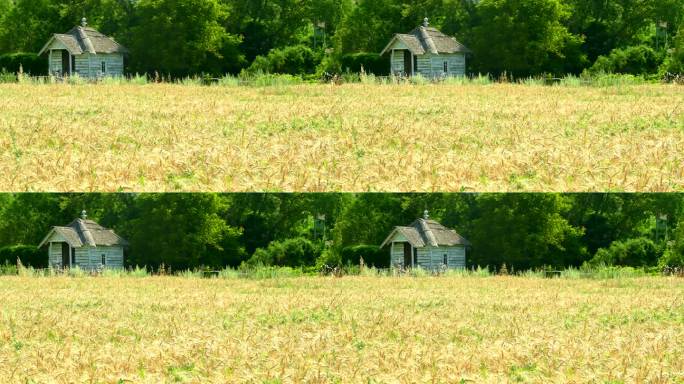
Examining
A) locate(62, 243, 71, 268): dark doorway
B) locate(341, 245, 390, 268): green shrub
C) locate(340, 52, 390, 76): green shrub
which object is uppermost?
locate(340, 52, 390, 76): green shrub

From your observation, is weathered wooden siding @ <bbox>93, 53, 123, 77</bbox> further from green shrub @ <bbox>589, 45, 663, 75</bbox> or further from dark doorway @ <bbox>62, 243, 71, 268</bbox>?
green shrub @ <bbox>589, 45, 663, 75</bbox>

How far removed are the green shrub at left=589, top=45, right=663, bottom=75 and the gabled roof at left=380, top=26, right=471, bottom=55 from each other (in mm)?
4781

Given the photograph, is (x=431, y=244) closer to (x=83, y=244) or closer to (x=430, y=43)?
(x=430, y=43)

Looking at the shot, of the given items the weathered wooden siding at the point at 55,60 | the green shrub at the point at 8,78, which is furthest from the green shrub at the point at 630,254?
the weathered wooden siding at the point at 55,60

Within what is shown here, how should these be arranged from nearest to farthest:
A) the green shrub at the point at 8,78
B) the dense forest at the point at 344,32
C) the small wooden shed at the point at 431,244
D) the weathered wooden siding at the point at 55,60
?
the dense forest at the point at 344,32, the green shrub at the point at 8,78, the small wooden shed at the point at 431,244, the weathered wooden siding at the point at 55,60

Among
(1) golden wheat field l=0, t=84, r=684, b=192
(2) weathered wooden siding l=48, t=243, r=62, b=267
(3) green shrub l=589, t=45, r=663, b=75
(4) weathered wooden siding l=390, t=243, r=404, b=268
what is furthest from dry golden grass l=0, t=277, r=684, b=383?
(2) weathered wooden siding l=48, t=243, r=62, b=267

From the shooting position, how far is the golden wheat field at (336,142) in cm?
2145

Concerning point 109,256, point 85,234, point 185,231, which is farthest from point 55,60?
point 185,231

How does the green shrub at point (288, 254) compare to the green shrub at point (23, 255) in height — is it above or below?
above

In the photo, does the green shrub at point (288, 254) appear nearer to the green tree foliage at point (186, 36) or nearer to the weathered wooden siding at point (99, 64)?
the green tree foliage at point (186, 36)

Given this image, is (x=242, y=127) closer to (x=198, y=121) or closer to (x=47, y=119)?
(x=198, y=121)

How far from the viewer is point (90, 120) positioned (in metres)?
27.5

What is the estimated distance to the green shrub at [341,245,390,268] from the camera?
3391 cm

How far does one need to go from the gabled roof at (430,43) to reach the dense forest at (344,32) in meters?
1.50
